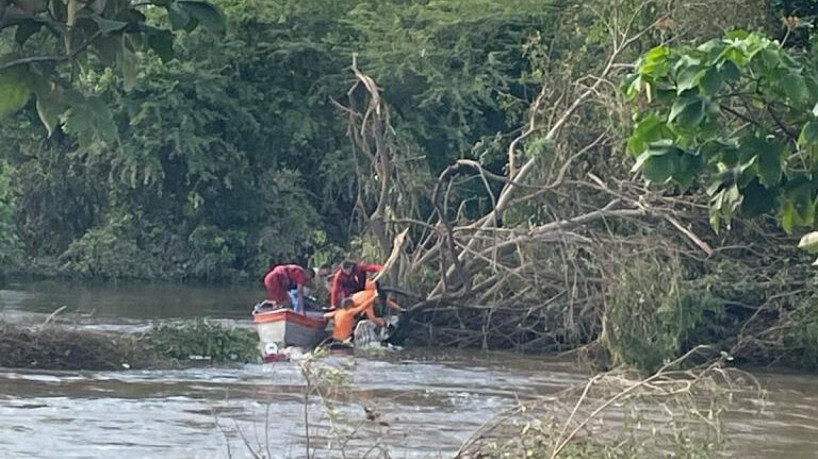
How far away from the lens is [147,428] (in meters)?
15.2

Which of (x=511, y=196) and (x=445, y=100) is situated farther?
(x=445, y=100)

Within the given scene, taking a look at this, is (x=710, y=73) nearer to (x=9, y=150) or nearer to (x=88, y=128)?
(x=88, y=128)

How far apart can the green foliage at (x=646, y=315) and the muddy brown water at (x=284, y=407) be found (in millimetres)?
878

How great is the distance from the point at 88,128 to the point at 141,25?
0.29 meters

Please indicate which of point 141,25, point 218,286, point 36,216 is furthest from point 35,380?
point 36,216

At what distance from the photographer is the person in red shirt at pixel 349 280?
2256 centimetres

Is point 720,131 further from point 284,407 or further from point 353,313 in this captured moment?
point 353,313

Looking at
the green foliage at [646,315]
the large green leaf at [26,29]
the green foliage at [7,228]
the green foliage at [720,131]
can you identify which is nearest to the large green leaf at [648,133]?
the green foliage at [720,131]

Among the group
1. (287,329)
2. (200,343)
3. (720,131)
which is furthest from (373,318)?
(720,131)

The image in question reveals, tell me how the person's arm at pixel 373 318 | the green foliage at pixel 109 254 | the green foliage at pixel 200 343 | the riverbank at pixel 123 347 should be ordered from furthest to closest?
the green foliage at pixel 109 254, the person's arm at pixel 373 318, the green foliage at pixel 200 343, the riverbank at pixel 123 347

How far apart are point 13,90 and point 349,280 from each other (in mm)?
19272

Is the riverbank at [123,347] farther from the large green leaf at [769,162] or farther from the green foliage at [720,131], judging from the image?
the large green leaf at [769,162]

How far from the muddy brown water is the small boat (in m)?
1.01

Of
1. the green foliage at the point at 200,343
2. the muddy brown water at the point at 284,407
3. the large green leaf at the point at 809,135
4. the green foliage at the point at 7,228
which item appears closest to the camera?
the large green leaf at the point at 809,135
